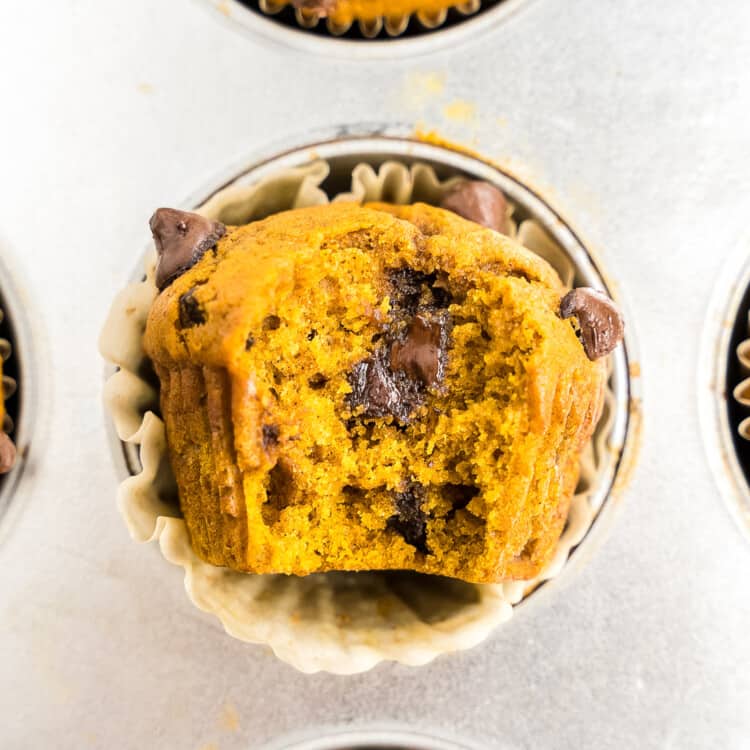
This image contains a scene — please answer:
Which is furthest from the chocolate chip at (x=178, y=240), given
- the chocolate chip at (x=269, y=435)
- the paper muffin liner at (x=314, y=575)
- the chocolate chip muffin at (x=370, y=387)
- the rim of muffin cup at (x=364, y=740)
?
the rim of muffin cup at (x=364, y=740)

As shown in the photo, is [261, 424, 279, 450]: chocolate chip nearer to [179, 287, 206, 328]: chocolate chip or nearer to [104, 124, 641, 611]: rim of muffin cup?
[179, 287, 206, 328]: chocolate chip

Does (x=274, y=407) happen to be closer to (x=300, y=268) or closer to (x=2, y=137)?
(x=300, y=268)

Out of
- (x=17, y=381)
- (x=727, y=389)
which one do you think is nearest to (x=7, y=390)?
(x=17, y=381)

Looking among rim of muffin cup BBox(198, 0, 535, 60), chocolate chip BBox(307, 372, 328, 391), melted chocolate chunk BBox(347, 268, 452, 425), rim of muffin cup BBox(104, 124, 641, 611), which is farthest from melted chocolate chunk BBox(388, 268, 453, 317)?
rim of muffin cup BBox(198, 0, 535, 60)

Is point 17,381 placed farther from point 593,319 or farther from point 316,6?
point 593,319

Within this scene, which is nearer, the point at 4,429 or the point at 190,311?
the point at 190,311

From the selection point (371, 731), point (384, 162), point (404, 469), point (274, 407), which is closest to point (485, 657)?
point (371, 731)
